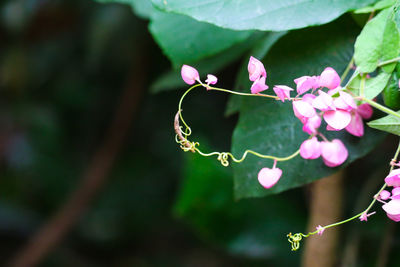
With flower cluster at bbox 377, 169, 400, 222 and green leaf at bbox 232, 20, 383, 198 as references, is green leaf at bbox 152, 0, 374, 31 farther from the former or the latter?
flower cluster at bbox 377, 169, 400, 222

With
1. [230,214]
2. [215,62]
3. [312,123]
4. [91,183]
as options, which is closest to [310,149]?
[312,123]

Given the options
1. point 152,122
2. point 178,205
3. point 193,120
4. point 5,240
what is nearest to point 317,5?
point 178,205

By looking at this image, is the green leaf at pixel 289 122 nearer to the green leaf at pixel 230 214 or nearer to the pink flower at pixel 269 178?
the pink flower at pixel 269 178

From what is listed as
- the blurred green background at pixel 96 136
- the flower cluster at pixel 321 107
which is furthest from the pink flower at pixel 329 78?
the blurred green background at pixel 96 136

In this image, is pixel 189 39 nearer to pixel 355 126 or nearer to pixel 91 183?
pixel 355 126

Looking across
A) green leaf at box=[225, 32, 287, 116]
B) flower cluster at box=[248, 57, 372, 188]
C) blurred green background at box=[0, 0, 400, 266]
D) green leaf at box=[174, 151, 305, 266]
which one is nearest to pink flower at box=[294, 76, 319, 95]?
flower cluster at box=[248, 57, 372, 188]
